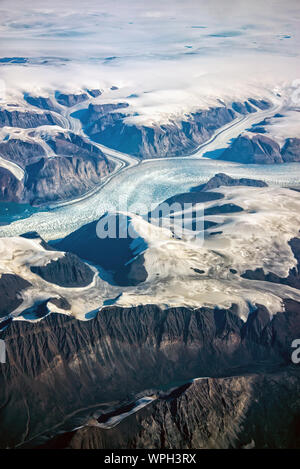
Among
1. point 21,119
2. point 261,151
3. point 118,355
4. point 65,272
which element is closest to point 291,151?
point 261,151

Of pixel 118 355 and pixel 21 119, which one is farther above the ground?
pixel 21 119

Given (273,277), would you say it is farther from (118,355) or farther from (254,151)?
(254,151)

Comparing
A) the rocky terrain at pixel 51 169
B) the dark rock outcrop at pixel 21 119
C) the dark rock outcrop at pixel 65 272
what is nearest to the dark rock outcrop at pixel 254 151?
the rocky terrain at pixel 51 169

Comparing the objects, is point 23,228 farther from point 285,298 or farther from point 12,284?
point 285,298

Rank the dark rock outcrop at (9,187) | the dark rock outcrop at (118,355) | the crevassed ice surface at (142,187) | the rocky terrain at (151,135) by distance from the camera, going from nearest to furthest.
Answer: the dark rock outcrop at (118,355)
the crevassed ice surface at (142,187)
the dark rock outcrop at (9,187)
the rocky terrain at (151,135)

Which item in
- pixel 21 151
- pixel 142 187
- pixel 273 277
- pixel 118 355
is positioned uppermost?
pixel 21 151

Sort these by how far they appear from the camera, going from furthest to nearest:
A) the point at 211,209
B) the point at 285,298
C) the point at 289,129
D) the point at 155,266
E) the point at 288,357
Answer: the point at 289,129, the point at 211,209, the point at 155,266, the point at 285,298, the point at 288,357

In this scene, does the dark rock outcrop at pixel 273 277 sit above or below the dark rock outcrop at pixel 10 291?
below

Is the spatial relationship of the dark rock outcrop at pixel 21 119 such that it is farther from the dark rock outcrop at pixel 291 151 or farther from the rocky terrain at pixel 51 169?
the dark rock outcrop at pixel 291 151

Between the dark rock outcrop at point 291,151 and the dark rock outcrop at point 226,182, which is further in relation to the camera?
the dark rock outcrop at point 291,151

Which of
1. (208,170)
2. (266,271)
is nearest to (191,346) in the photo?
(266,271)

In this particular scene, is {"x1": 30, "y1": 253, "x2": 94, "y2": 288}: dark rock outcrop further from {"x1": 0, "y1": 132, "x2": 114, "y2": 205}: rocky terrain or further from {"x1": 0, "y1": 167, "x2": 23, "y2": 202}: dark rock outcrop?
{"x1": 0, "y1": 167, "x2": 23, "y2": 202}: dark rock outcrop
